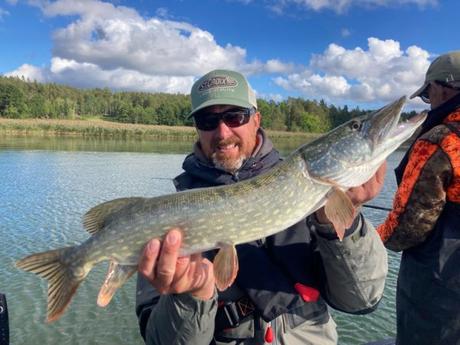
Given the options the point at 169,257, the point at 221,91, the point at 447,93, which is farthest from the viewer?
the point at 447,93

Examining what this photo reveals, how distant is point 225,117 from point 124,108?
75.8 m

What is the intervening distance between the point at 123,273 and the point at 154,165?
1881 centimetres

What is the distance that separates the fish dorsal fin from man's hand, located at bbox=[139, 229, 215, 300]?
0.32 m

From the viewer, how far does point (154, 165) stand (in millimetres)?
20516

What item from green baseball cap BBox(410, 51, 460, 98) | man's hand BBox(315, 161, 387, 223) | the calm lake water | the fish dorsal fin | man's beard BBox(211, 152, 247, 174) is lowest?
the calm lake water

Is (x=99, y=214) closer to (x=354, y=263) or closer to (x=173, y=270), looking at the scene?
(x=173, y=270)

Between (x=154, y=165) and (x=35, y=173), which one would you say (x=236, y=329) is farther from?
(x=154, y=165)

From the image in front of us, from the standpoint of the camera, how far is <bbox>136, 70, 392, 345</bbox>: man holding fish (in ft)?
6.32

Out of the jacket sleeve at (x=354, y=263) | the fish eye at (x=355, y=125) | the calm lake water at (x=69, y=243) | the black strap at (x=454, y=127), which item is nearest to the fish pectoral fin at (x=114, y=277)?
the jacket sleeve at (x=354, y=263)

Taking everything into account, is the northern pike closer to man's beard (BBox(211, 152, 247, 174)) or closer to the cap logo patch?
man's beard (BBox(211, 152, 247, 174))

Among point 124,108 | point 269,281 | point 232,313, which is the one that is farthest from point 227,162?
point 124,108

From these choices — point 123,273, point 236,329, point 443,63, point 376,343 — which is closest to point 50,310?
point 123,273

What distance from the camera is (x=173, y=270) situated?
6.16 feet

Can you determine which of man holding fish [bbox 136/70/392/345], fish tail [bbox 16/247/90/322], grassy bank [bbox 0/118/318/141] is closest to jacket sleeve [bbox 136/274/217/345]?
man holding fish [bbox 136/70/392/345]
